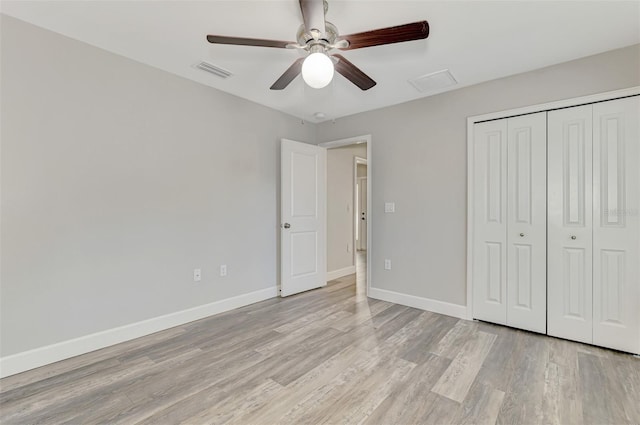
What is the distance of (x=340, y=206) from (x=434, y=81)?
2.53 metres

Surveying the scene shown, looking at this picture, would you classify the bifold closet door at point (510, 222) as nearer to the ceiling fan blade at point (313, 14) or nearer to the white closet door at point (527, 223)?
the white closet door at point (527, 223)

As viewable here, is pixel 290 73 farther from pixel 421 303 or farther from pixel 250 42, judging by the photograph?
pixel 421 303

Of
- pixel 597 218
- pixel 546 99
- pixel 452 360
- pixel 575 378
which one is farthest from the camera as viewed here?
pixel 546 99

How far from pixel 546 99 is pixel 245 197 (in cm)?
321

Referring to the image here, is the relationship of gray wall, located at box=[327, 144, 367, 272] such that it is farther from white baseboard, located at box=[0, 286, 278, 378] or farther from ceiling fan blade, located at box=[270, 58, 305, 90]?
ceiling fan blade, located at box=[270, 58, 305, 90]

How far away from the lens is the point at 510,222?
110 inches

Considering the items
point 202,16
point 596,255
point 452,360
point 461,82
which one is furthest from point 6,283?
point 596,255

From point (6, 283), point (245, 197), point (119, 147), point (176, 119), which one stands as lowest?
point (6, 283)

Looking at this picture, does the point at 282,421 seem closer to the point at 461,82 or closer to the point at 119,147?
the point at 119,147

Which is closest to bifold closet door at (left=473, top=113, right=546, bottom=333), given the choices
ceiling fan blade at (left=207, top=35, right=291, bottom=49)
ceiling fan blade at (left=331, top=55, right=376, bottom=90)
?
ceiling fan blade at (left=331, top=55, right=376, bottom=90)

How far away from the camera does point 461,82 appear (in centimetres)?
292

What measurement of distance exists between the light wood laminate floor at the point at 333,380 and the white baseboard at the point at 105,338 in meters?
0.08

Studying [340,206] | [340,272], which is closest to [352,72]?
[340,206]

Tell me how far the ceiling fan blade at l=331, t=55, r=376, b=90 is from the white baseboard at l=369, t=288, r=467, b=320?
2428mm
